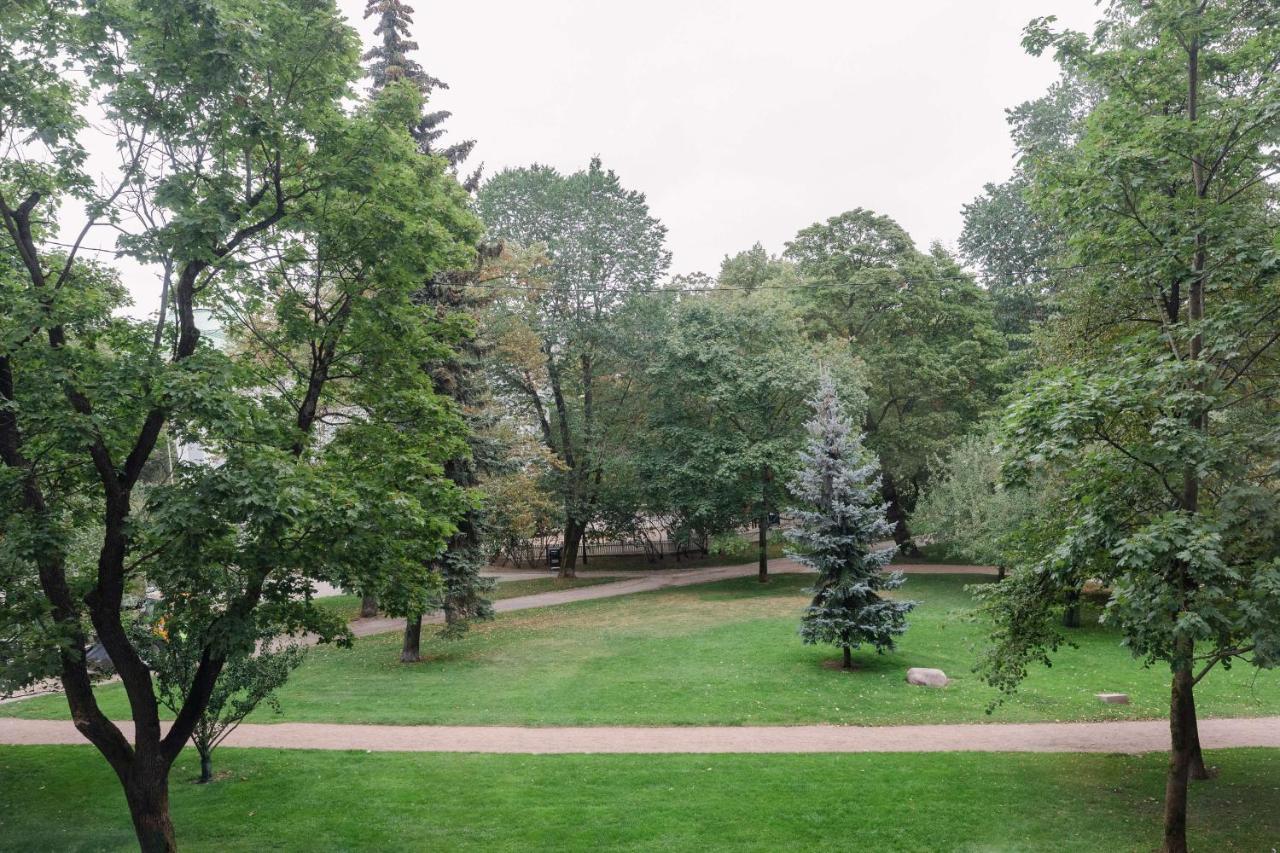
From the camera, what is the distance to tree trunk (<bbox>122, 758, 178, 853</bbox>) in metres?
7.75

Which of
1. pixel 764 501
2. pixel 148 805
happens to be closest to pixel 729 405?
pixel 764 501

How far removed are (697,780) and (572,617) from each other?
542 inches

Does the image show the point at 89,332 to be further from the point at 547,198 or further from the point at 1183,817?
the point at 547,198

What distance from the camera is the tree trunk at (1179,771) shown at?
813cm

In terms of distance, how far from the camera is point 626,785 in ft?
33.9

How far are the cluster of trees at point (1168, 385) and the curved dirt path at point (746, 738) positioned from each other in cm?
210

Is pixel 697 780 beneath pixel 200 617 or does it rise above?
beneath

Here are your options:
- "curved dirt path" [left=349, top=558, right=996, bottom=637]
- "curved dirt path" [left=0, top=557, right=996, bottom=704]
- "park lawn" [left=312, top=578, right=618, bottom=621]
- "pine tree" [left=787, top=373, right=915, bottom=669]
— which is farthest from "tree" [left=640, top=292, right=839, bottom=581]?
"pine tree" [left=787, top=373, right=915, bottom=669]

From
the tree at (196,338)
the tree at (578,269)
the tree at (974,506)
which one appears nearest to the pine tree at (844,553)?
the tree at (974,506)

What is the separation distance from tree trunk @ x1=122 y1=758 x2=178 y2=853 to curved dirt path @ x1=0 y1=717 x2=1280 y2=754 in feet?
14.4

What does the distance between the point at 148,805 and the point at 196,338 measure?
185 inches

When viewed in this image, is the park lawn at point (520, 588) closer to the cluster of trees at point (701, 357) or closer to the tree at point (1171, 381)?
the cluster of trees at point (701, 357)

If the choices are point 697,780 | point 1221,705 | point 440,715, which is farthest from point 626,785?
point 1221,705

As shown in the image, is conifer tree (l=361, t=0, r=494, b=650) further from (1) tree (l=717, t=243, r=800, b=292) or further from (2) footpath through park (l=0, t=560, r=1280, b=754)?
(1) tree (l=717, t=243, r=800, b=292)
